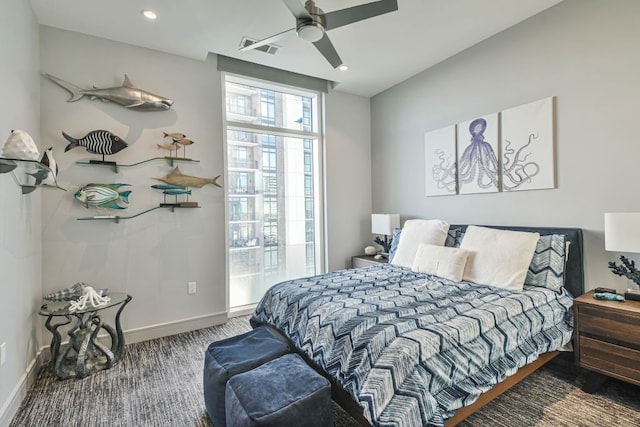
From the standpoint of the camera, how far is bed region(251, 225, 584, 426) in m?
1.46

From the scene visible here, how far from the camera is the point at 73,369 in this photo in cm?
246

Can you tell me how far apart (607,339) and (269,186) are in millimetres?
3534

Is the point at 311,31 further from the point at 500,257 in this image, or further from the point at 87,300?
the point at 87,300

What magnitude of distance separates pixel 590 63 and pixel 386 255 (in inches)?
112

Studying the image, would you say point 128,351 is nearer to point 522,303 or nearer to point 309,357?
point 309,357

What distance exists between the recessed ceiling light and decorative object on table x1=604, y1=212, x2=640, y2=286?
12.9 feet

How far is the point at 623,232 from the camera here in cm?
A: 205

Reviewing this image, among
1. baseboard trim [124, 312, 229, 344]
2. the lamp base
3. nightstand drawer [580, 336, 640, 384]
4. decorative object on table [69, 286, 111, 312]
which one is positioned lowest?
baseboard trim [124, 312, 229, 344]

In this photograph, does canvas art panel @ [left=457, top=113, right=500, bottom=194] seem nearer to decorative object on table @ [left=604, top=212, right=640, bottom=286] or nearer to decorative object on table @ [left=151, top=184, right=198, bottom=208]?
decorative object on table @ [left=604, top=212, right=640, bottom=286]

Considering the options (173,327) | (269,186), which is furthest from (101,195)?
(269,186)

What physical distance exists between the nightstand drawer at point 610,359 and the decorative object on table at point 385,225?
2.25 m

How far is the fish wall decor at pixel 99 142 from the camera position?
110 inches

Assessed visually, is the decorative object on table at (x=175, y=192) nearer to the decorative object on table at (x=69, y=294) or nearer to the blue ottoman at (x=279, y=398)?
the decorative object on table at (x=69, y=294)

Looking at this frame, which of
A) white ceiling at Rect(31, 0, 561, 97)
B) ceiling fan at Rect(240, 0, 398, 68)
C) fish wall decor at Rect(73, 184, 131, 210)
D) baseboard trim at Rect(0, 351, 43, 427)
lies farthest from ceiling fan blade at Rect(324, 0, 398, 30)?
baseboard trim at Rect(0, 351, 43, 427)
